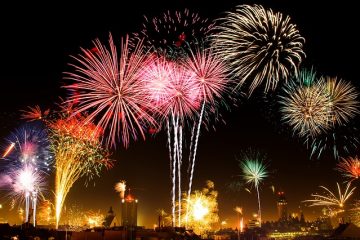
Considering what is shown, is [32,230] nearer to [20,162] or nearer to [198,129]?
[20,162]

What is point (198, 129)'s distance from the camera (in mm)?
37438

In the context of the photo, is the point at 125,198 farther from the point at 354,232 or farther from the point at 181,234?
the point at 354,232

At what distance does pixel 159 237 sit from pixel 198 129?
407 inches

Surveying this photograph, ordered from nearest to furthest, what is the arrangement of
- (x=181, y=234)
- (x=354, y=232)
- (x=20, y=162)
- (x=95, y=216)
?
1. (x=181, y=234)
2. (x=20, y=162)
3. (x=354, y=232)
4. (x=95, y=216)

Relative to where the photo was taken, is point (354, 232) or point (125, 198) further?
point (354, 232)

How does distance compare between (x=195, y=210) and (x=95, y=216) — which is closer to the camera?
(x=195, y=210)

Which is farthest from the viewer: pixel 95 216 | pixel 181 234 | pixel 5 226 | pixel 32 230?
pixel 95 216

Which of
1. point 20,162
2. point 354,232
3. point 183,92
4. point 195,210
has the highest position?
point 183,92

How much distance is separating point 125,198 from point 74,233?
38.7 m

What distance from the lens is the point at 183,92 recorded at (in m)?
33.4

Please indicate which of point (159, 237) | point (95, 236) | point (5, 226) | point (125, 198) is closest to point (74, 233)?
point (95, 236)

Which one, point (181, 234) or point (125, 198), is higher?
point (125, 198)

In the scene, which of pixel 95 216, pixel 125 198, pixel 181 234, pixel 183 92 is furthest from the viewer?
pixel 95 216

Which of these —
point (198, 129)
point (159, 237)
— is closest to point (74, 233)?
point (159, 237)
